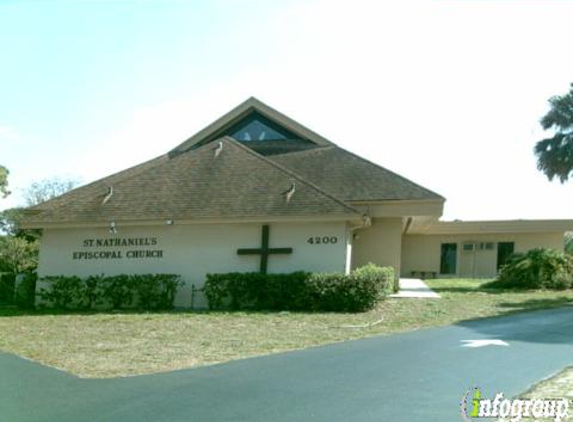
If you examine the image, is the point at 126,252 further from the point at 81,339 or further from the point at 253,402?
the point at 253,402

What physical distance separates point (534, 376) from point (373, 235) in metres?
13.7

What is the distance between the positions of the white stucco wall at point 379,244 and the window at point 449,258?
Answer: 12.8 m

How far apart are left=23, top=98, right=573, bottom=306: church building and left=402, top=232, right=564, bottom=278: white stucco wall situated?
11696mm

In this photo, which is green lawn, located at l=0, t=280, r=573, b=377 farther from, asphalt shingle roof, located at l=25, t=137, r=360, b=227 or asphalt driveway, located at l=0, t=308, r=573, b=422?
asphalt shingle roof, located at l=25, t=137, r=360, b=227

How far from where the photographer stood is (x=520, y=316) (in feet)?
50.8

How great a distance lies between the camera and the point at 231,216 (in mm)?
18922

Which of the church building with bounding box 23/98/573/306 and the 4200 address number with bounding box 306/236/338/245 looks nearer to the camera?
the 4200 address number with bounding box 306/236/338/245

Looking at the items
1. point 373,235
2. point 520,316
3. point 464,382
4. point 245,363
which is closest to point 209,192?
point 373,235

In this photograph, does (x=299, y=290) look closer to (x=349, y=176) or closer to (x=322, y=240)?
(x=322, y=240)

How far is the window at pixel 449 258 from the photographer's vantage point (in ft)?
111

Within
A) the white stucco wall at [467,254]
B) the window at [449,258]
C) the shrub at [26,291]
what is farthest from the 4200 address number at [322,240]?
the window at [449,258]

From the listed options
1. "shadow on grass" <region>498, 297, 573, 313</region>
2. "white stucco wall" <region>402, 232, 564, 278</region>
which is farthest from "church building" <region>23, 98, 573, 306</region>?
"white stucco wall" <region>402, 232, 564, 278</region>

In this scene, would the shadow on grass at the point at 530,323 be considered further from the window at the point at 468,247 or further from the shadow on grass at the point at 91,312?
the window at the point at 468,247

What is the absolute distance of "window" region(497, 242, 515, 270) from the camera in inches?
1301
